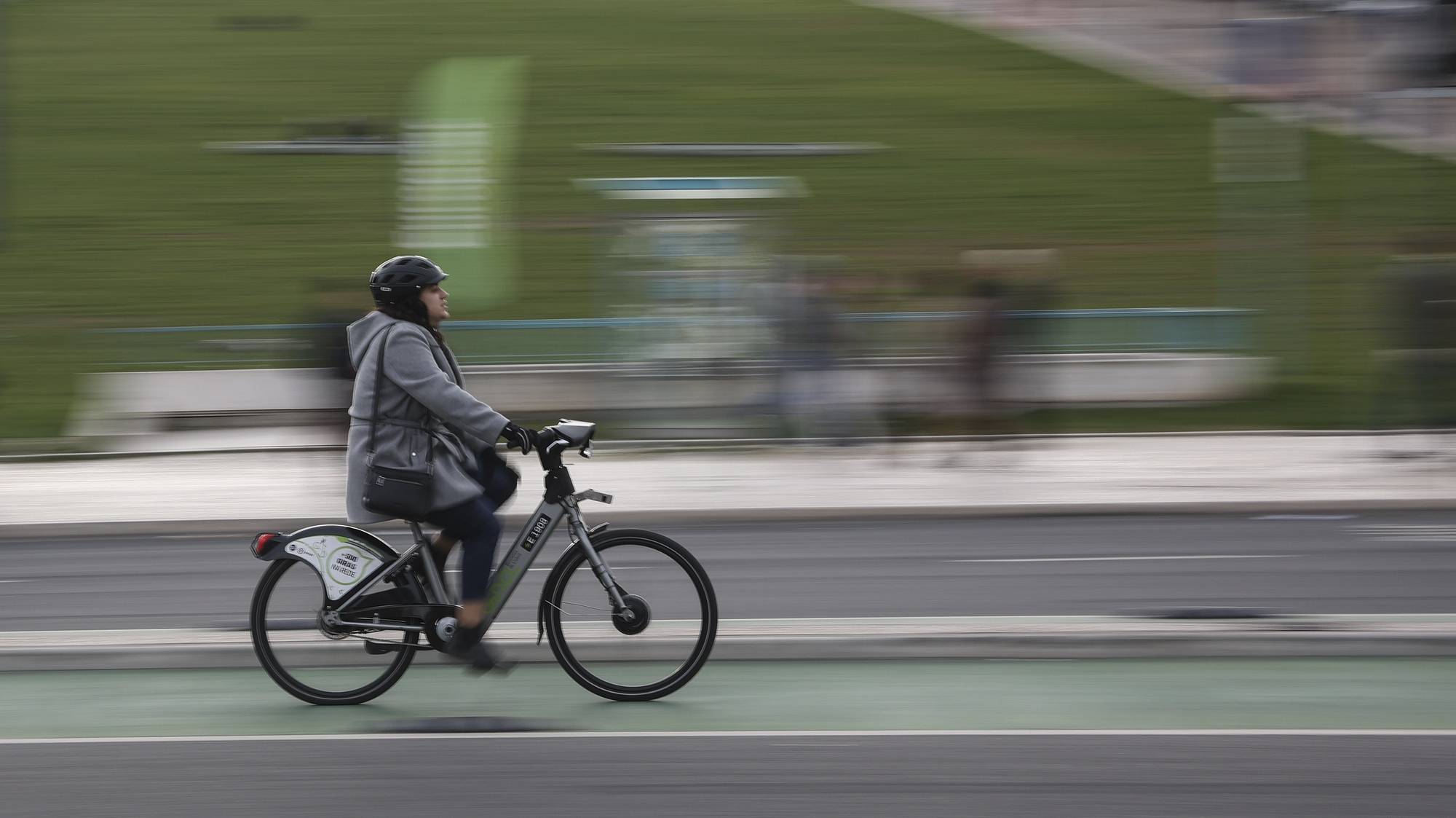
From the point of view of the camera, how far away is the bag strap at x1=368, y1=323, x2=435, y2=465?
547 cm

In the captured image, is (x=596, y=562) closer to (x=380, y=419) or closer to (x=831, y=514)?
(x=380, y=419)

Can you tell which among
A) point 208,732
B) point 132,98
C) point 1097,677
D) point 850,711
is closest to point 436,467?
point 208,732

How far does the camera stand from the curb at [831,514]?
11.0 meters

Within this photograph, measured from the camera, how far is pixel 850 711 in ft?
18.2

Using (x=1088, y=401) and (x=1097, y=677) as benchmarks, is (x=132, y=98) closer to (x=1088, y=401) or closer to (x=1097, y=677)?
(x=1088, y=401)

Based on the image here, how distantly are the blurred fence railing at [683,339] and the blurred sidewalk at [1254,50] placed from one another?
16.1ft

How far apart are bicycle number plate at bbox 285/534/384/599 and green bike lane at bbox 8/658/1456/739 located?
1.51 feet

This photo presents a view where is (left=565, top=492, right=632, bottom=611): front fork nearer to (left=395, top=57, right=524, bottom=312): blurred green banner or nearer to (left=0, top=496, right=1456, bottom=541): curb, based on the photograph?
(left=0, top=496, right=1456, bottom=541): curb

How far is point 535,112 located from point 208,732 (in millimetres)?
24402

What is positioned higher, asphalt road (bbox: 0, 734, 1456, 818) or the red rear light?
the red rear light

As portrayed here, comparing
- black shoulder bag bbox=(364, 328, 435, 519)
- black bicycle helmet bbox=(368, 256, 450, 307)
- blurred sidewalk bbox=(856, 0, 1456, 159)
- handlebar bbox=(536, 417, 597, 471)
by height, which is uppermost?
blurred sidewalk bbox=(856, 0, 1456, 159)

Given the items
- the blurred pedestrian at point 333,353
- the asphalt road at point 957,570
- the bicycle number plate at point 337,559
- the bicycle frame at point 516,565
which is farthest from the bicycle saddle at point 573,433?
the blurred pedestrian at point 333,353

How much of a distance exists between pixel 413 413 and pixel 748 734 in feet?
5.07

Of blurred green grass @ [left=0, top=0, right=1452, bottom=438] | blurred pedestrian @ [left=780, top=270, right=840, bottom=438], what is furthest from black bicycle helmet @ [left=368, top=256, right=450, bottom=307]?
blurred green grass @ [left=0, top=0, right=1452, bottom=438]
